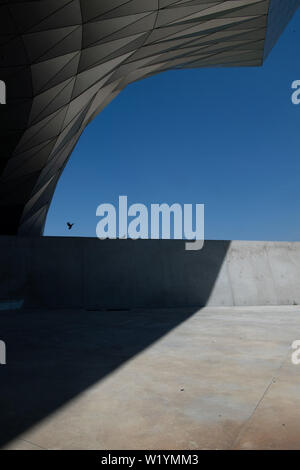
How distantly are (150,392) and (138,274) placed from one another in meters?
11.6

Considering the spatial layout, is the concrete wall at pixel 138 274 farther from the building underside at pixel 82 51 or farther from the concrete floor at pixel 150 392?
the concrete floor at pixel 150 392

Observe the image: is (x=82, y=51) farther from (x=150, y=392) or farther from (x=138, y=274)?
(x=150, y=392)

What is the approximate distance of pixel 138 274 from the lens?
15414 mm

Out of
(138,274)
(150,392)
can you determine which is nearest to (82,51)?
(138,274)

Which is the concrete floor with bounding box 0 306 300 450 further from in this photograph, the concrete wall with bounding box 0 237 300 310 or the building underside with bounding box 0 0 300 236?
the building underside with bounding box 0 0 300 236

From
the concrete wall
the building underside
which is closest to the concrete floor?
the concrete wall

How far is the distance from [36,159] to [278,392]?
689 inches

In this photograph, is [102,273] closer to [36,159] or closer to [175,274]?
[175,274]

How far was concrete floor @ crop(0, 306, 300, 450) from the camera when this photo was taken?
2.76 meters

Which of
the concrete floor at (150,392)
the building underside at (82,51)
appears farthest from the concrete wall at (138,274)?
the concrete floor at (150,392)

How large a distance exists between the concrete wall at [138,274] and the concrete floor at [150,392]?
731cm

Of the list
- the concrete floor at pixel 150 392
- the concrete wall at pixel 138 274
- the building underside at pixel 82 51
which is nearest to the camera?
the concrete floor at pixel 150 392

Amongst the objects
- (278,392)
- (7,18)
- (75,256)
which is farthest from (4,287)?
(278,392)

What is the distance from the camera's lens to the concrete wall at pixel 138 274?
1462 cm
